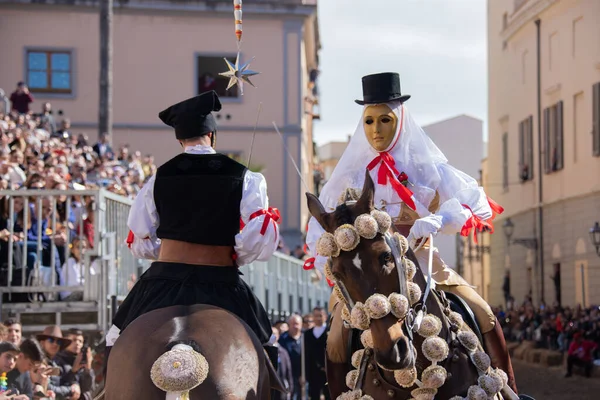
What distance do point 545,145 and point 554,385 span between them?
590 inches

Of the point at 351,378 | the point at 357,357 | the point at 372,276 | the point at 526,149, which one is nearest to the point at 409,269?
the point at 372,276

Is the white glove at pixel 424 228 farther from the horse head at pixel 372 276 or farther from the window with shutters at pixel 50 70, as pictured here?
the window with shutters at pixel 50 70

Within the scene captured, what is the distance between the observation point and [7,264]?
534 inches

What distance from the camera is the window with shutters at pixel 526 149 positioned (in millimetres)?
41094

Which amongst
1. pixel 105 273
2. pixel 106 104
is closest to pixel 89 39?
pixel 106 104

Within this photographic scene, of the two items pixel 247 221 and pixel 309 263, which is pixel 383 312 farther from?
pixel 309 263

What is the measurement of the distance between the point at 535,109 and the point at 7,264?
96.2 feet

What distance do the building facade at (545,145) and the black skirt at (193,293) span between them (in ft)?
86.8

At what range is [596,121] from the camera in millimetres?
32906

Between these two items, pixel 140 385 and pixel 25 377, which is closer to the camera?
pixel 140 385

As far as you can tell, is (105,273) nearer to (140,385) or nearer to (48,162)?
(48,162)

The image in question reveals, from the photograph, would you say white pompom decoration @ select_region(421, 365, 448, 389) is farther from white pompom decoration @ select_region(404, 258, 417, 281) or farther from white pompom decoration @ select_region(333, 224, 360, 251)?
white pompom decoration @ select_region(333, 224, 360, 251)

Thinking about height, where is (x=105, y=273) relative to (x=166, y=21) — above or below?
below

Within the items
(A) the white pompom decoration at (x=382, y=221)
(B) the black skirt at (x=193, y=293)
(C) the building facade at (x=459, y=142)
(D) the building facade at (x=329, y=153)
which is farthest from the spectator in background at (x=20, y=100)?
(D) the building facade at (x=329, y=153)
